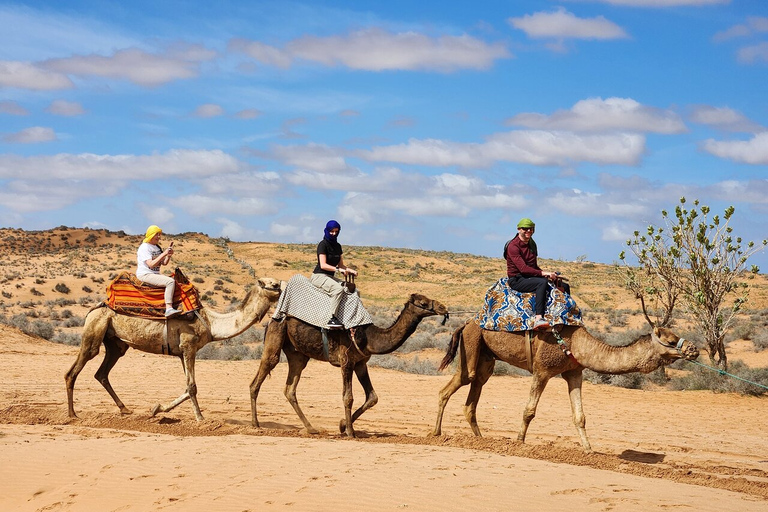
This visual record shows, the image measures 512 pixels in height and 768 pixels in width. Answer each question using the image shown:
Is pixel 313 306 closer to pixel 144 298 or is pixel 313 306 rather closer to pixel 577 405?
pixel 144 298

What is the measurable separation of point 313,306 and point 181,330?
237 cm

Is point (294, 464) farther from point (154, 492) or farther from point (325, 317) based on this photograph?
point (325, 317)

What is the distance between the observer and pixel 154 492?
9.49 m

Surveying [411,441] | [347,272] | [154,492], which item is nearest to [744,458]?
[411,441]

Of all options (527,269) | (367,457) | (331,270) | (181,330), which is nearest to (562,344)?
(527,269)

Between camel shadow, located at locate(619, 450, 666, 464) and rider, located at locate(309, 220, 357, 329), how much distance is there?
452 cm

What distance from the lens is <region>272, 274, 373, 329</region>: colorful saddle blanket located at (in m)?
12.8

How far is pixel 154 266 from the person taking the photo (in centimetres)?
1394

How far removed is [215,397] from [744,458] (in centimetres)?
1030

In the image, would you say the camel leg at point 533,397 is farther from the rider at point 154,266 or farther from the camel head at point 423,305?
the rider at point 154,266

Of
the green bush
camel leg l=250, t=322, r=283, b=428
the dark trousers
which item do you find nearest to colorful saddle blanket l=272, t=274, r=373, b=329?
camel leg l=250, t=322, r=283, b=428

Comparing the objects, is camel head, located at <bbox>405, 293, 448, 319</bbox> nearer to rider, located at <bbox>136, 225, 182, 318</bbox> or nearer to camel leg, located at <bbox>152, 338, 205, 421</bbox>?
camel leg, located at <bbox>152, 338, 205, 421</bbox>

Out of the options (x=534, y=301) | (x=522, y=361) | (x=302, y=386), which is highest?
(x=534, y=301)

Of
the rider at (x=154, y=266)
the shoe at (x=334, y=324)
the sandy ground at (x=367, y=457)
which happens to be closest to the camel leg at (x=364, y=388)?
the sandy ground at (x=367, y=457)
